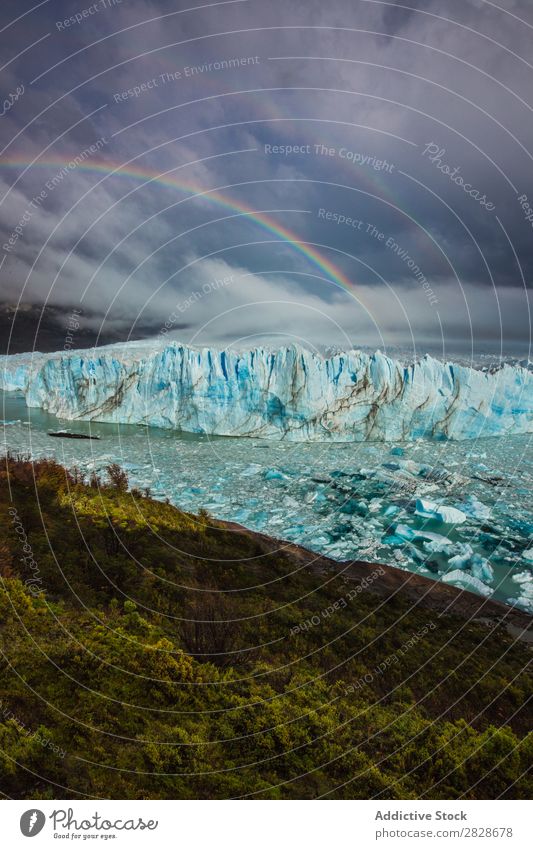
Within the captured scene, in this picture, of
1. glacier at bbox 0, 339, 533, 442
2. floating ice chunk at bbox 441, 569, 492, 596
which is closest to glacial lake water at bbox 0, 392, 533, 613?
floating ice chunk at bbox 441, 569, 492, 596

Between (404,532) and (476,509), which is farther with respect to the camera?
(476,509)

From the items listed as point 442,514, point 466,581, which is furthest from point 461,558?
point 442,514

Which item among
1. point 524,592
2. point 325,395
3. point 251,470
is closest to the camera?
point 524,592

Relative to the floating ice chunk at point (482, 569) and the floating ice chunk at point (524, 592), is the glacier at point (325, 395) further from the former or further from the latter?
the floating ice chunk at point (524, 592)

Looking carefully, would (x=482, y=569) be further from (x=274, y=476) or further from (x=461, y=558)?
(x=274, y=476)

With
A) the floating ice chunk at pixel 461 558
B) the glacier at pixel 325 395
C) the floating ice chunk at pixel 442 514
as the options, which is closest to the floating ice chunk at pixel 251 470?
the floating ice chunk at pixel 442 514

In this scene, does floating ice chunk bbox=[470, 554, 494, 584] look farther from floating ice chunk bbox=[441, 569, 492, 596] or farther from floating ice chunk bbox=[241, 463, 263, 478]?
floating ice chunk bbox=[241, 463, 263, 478]

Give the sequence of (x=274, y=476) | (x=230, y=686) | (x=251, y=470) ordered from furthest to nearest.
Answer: (x=251, y=470), (x=274, y=476), (x=230, y=686)
